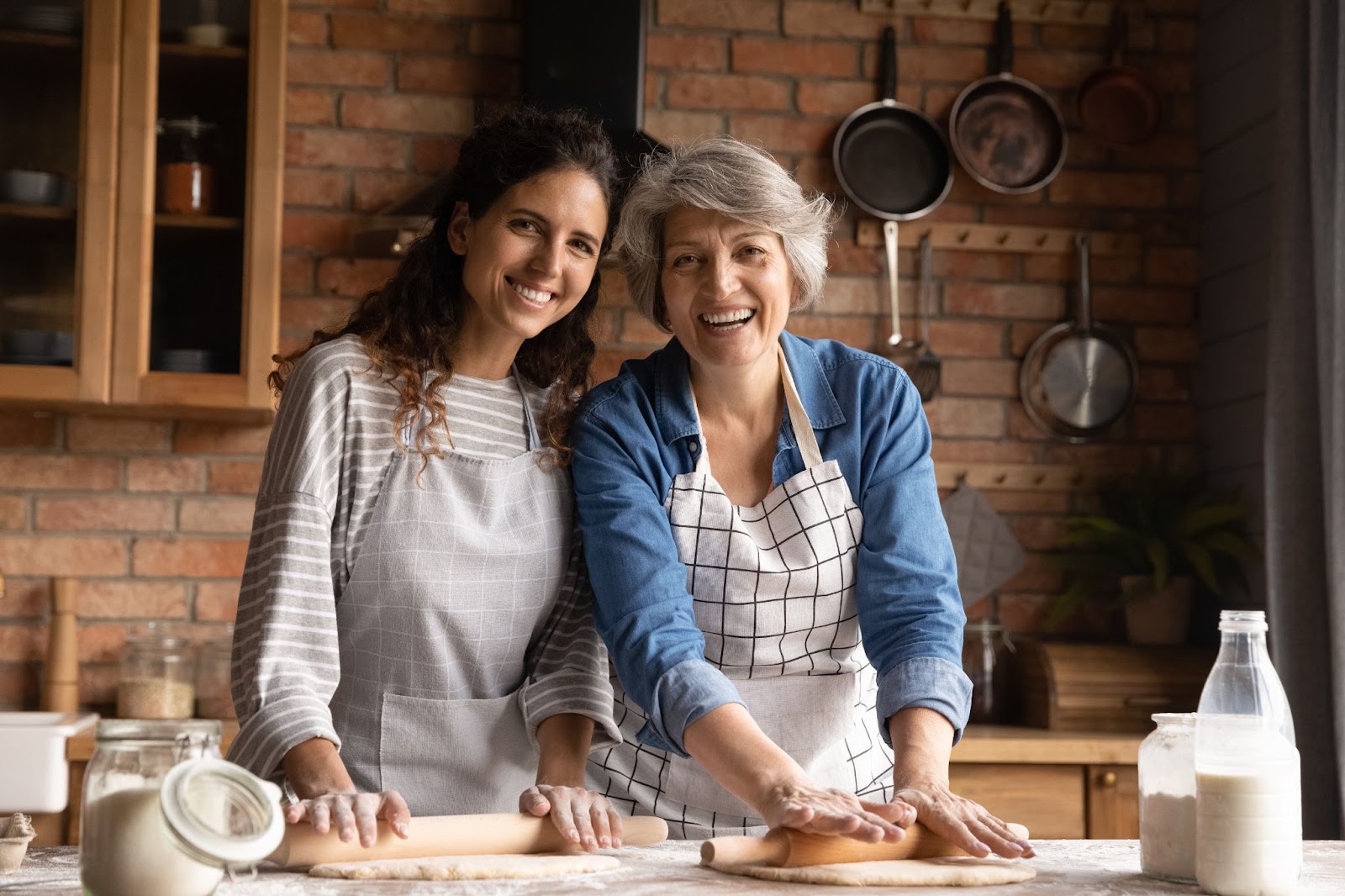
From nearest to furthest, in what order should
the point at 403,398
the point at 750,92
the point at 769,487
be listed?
the point at 403,398
the point at 769,487
the point at 750,92

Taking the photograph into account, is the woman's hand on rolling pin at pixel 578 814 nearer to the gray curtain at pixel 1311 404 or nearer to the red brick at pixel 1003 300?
the gray curtain at pixel 1311 404

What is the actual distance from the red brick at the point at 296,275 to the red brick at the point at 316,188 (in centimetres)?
12

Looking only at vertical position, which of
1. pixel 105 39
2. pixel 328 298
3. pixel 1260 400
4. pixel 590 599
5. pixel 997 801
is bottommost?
pixel 997 801

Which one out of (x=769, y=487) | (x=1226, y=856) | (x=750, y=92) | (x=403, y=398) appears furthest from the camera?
(x=750, y=92)

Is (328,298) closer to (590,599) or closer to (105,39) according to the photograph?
(105,39)

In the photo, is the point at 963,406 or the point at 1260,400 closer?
the point at 1260,400

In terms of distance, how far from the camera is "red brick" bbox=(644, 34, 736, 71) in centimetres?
309

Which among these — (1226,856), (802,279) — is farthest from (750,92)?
(1226,856)

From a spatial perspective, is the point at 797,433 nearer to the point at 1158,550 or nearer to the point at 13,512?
the point at 1158,550

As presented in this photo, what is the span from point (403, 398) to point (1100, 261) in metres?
2.13

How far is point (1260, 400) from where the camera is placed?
9.67 ft

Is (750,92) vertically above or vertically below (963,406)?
above

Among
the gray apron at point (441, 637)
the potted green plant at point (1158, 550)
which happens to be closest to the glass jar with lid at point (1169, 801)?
the gray apron at point (441, 637)

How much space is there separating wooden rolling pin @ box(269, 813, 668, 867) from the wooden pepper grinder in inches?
71.0
